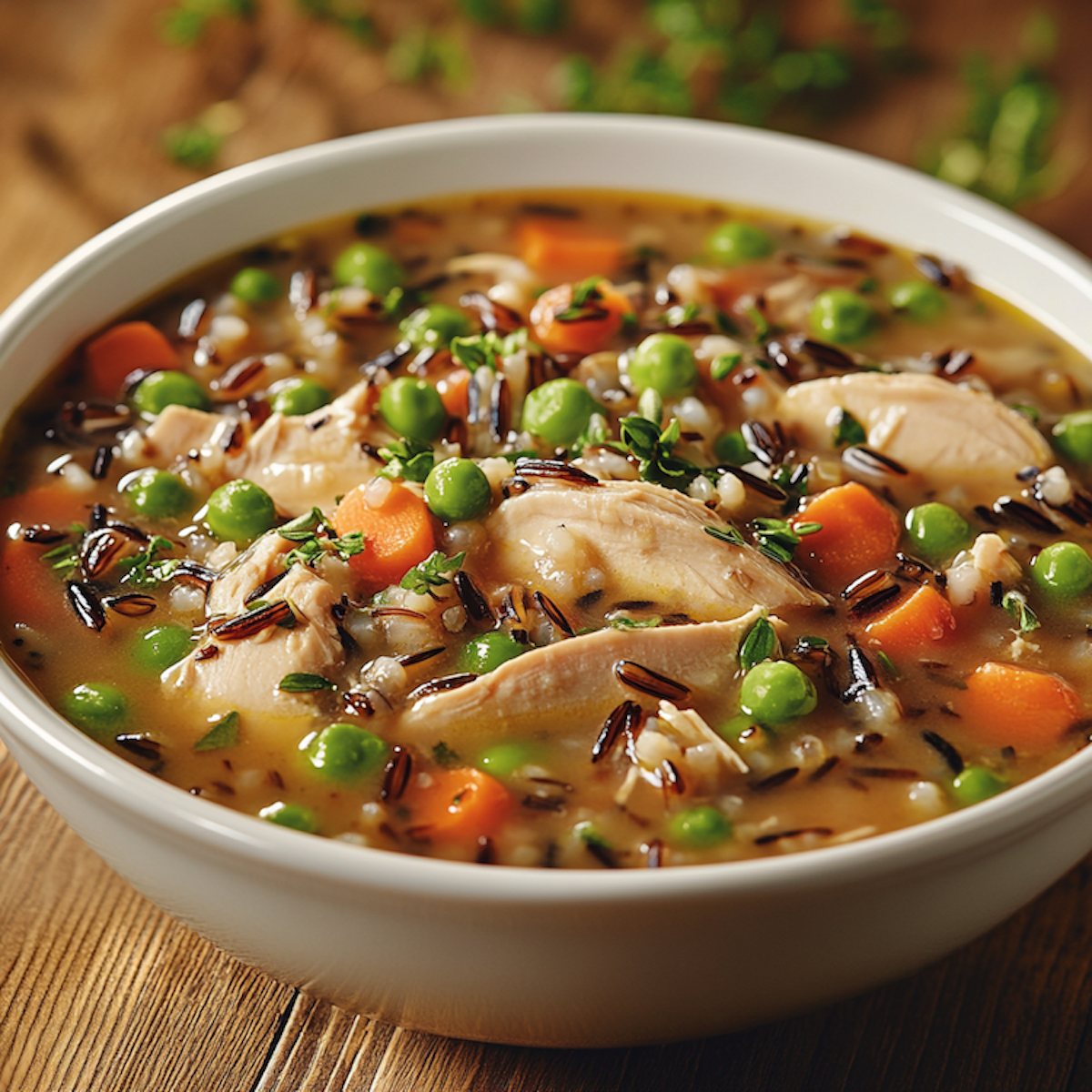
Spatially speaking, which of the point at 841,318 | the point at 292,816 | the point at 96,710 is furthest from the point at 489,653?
the point at 841,318

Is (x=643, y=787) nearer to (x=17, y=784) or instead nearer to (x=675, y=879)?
(x=675, y=879)

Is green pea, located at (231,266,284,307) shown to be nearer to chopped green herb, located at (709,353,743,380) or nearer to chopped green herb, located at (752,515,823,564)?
chopped green herb, located at (709,353,743,380)

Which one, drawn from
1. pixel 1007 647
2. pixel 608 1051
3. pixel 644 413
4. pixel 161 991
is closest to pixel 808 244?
pixel 644 413

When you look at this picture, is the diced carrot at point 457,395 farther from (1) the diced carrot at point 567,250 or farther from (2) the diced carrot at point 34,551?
(2) the diced carrot at point 34,551

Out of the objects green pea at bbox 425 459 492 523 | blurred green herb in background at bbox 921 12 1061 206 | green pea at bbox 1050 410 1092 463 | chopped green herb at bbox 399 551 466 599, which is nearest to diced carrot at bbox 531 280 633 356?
green pea at bbox 425 459 492 523

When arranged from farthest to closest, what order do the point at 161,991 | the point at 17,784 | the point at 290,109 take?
the point at 290,109 → the point at 17,784 → the point at 161,991
